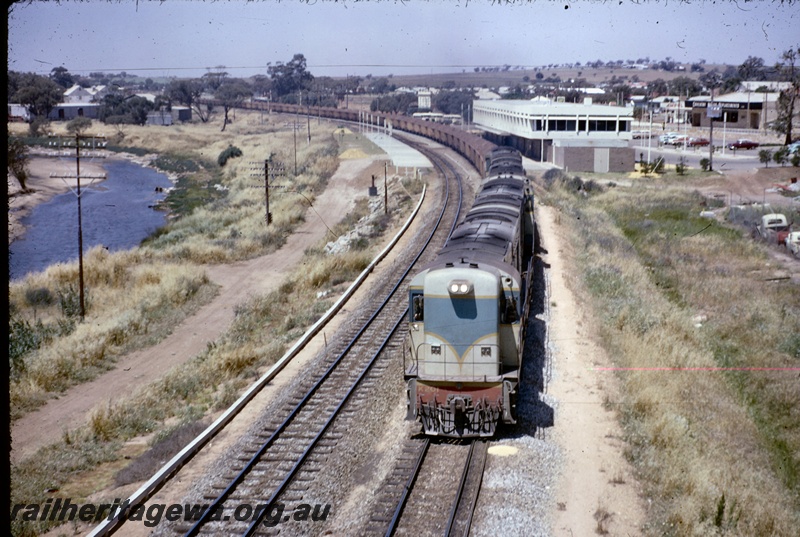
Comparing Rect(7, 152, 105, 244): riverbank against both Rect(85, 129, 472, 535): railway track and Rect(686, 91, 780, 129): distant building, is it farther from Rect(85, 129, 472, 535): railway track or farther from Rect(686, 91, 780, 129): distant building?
Rect(686, 91, 780, 129): distant building

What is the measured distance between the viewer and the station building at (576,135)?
72.5 metres

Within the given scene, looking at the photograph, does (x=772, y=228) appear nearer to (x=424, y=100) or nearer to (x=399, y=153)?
(x=399, y=153)

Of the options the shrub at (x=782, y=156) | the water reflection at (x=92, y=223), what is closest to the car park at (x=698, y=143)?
the shrub at (x=782, y=156)

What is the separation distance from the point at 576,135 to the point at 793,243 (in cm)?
4291

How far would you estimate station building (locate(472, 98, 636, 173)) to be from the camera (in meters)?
72.5

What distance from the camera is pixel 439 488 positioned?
44.9 feet

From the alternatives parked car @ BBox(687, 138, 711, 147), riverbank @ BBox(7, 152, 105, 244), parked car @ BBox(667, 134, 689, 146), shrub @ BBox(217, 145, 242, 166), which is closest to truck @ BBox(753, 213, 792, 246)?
riverbank @ BBox(7, 152, 105, 244)

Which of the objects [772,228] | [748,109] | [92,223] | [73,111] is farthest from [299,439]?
[73,111]

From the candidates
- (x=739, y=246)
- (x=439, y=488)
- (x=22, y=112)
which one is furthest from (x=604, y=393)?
(x=22, y=112)

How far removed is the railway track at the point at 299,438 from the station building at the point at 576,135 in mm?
50658

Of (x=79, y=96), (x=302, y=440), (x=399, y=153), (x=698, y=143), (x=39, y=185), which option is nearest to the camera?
(x=302, y=440)

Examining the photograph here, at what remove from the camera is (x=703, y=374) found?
20750mm

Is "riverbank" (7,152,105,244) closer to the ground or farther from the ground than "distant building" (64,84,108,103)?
closer to the ground

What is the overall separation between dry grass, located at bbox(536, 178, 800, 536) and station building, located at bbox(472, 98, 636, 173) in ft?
104
